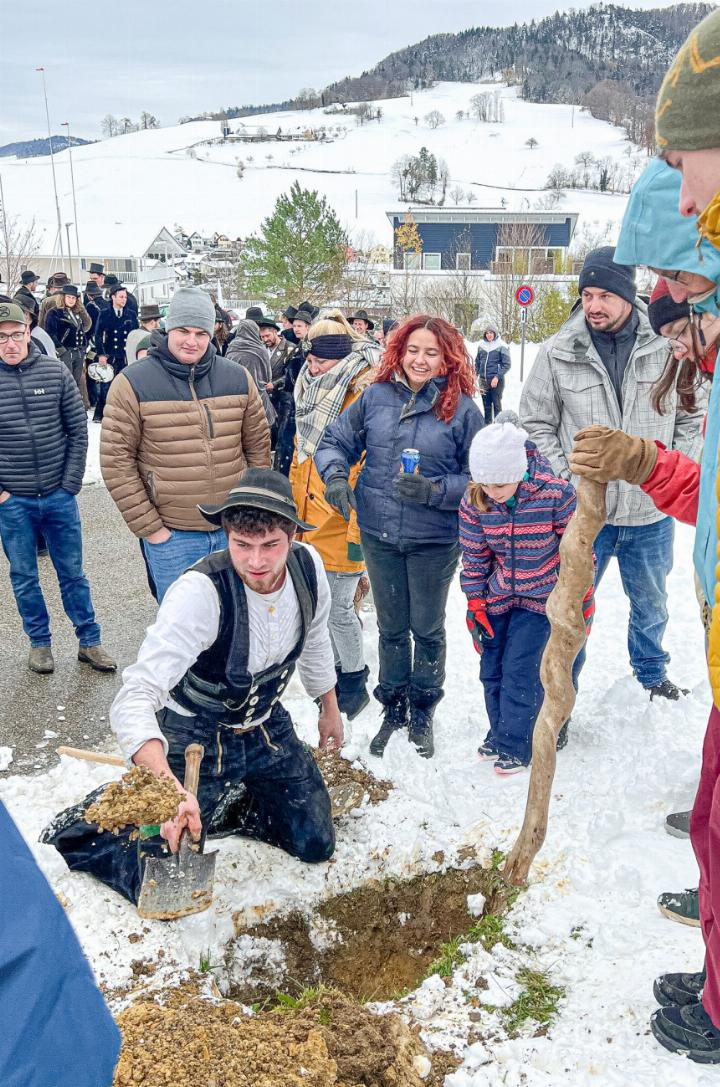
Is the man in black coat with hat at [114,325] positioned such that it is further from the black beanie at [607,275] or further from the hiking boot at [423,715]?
the black beanie at [607,275]

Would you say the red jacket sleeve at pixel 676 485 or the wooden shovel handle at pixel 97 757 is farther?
the wooden shovel handle at pixel 97 757

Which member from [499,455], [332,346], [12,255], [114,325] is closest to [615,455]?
[499,455]

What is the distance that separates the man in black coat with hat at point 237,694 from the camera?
118 inches

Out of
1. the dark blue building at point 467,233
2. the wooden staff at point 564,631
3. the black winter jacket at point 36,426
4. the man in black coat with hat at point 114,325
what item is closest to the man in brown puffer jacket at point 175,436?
the black winter jacket at point 36,426

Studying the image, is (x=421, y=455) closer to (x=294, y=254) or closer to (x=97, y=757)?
(x=97, y=757)

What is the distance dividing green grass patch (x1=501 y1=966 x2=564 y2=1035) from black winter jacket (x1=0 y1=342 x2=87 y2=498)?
3.96 metres

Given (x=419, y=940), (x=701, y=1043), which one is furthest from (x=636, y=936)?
(x=419, y=940)

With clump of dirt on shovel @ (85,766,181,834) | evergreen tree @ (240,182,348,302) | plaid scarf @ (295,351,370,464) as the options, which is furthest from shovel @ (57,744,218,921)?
evergreen tree @ (240,182,348,302)

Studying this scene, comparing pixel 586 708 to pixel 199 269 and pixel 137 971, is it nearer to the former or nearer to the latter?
pixel 137 971

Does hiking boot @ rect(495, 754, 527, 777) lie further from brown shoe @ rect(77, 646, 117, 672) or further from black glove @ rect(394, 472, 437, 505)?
brown shoe @ rect(77, 646, 117, 672)

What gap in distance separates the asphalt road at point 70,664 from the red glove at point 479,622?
219 cm

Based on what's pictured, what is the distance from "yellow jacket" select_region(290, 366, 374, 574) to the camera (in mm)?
4652

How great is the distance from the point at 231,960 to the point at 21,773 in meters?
1.70

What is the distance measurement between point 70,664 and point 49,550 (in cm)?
80
